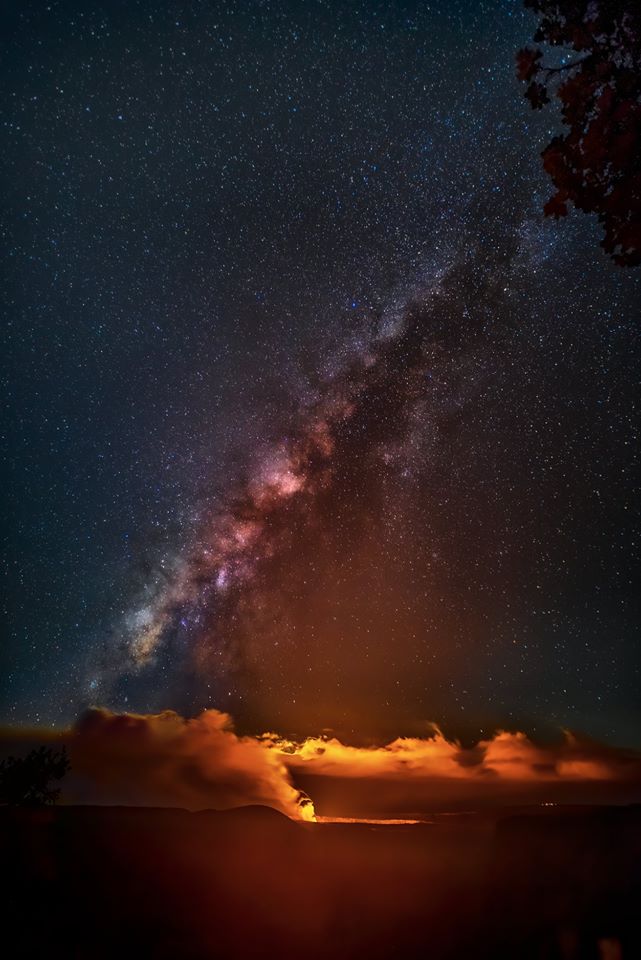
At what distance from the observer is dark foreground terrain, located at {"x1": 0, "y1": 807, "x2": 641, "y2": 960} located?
15.3 feet

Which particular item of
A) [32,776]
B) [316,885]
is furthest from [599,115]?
[32,776]

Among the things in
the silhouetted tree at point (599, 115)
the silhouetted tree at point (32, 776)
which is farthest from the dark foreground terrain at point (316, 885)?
the silhouetted tree at point (32, 776)

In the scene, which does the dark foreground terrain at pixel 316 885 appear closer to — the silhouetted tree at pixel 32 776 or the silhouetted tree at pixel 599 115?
the silhouetted tree at pixel 599 115

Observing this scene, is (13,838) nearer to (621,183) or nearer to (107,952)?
(107,952)

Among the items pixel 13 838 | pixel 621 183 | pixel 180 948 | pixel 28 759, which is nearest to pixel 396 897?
pixel 180 948

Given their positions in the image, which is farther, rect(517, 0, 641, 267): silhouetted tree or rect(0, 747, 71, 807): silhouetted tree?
rect(0, 747, 71, 807): silhouetted tree

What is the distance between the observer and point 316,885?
612 cm

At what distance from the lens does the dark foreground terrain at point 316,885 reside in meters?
4.67

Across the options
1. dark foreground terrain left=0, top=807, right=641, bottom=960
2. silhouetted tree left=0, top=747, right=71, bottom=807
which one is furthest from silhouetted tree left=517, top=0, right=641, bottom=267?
silhouetted tree left=0, top=747, right=71, bottom=807

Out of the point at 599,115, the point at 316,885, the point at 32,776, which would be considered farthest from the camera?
the point at 32,776

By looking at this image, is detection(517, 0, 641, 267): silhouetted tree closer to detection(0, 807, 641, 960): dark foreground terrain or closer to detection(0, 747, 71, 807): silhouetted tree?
detection(0, 807, 641, 960): dark foreground terrain

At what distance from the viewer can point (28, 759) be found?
16641mm

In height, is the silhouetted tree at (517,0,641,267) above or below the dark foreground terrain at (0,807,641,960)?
above

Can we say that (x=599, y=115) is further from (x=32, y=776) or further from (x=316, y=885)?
(x=32, y=776)
